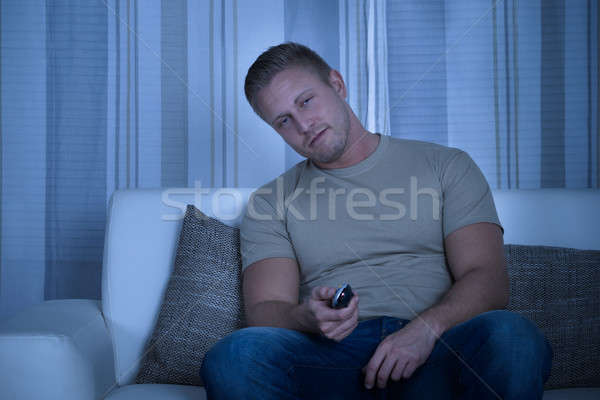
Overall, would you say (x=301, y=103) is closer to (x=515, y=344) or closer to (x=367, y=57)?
(x=515, y=344)

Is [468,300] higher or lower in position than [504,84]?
lower

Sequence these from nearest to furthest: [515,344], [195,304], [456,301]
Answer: [515,344] → [456,301] → [195,304]

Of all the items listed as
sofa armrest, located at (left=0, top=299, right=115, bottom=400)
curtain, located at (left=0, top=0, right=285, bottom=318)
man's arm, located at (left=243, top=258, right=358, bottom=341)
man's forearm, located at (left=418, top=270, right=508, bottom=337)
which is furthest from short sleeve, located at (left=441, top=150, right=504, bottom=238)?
curtain, located at (left=0, top=0, right=285, bottom=318)

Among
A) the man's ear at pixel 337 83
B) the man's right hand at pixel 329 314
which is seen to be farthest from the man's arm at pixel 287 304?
the man's ear at pixel 337 83

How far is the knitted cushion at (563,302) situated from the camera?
118 cm

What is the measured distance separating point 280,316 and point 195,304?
264 millimetres

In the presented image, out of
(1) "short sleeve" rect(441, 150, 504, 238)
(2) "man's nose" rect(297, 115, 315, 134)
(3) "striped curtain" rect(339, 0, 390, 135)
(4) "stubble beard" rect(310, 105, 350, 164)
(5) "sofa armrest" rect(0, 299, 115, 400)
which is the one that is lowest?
(5) "sofa armrest" rect(0, 299, 115, 400)

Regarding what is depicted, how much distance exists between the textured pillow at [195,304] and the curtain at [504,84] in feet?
3.42

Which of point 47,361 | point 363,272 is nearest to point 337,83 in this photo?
point 363,272

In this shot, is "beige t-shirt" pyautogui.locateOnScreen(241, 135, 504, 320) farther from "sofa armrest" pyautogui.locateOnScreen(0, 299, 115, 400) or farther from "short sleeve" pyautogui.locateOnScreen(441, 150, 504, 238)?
"sofa armrest" pyautogui.locateOnScreen(0, 299, 115, 400)

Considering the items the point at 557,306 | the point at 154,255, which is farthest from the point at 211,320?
the point at 557,306

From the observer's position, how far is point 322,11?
210 cm

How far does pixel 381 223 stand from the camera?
1213 mm

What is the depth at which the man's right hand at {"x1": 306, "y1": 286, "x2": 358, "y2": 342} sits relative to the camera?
929 mm
